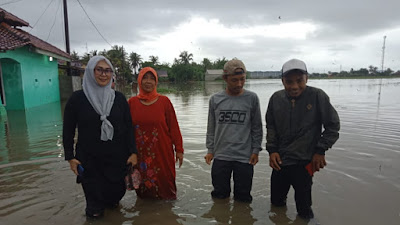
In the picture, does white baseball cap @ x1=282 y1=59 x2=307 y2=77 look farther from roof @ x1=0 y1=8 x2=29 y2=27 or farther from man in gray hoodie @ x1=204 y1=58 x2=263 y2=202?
roof @ x1=0 y1=8 x2=29 y2=27

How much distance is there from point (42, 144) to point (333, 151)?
6.03m

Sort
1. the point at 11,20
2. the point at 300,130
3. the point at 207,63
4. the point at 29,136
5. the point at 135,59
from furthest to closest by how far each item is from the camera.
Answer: the point at 207,63, the point at 135,59, the point at 11,20, the point at 29,136, the point at 300,130

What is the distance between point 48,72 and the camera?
14289 mm

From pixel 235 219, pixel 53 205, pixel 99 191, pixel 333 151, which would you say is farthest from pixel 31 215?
pixel 333 151

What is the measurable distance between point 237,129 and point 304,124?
0.67 meters

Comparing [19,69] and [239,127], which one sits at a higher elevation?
[19,69]

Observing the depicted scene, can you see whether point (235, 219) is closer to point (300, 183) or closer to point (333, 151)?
point (300, 183)

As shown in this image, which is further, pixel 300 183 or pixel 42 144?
pixel 42 144

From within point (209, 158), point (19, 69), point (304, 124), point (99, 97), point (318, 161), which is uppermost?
point (19, 69)

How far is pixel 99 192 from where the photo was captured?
2.74 meters

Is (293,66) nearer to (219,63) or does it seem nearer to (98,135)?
(98,135)

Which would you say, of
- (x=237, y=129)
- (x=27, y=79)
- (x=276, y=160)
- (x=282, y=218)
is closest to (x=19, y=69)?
(x=27, y=79)

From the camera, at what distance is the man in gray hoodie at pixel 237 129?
2830 millimetres

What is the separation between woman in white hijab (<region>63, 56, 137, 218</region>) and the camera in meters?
2.60
